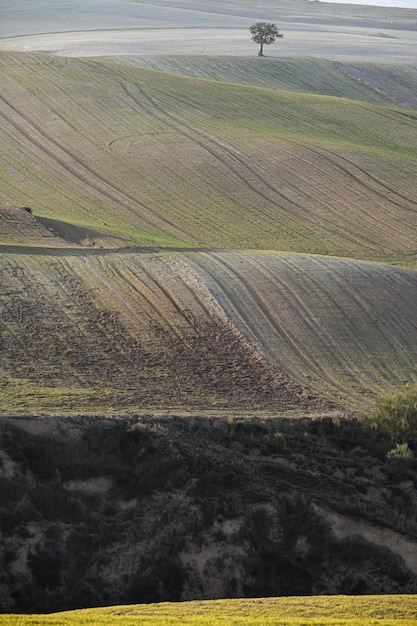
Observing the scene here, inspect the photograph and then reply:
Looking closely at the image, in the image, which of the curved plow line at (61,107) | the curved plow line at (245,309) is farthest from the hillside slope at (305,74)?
the curved plow line at (245,309)

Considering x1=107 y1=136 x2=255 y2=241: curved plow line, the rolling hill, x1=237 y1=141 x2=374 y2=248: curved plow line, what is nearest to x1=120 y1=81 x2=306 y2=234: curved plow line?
the rolling hill

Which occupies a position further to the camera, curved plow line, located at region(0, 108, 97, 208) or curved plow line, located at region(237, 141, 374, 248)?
curved plow line, located at region(0, 108, 97, 208)

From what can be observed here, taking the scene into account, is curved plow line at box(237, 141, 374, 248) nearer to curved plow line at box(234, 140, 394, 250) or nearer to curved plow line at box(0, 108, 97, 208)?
curved plow line at box(234, 140, 394, 250)

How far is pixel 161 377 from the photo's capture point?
26516 mm

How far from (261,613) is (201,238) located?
90.9 feet

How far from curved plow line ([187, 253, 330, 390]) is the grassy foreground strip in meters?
9.62

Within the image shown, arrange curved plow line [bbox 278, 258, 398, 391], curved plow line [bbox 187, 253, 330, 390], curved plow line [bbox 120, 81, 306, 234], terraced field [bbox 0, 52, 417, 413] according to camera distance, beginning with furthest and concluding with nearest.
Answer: curved plow line [bbox 120, 81, 306, 234] → curved plow line [bbox 187, 253, 330, 390] → curved plow line [bbox 278, 258, 398, 391] → terraced field [bbox 0, 52, 417, 413]

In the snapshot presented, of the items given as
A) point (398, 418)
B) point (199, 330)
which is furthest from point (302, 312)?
point (398, 418)

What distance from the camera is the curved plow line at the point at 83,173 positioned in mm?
47378

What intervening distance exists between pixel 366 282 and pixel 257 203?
15629 mm

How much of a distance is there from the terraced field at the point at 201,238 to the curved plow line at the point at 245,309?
0.07 metres

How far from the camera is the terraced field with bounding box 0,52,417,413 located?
27.1 m

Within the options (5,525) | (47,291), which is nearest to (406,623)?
(5,525)

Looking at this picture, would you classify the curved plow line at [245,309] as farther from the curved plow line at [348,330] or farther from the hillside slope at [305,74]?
the hillside slope at [305,74]
